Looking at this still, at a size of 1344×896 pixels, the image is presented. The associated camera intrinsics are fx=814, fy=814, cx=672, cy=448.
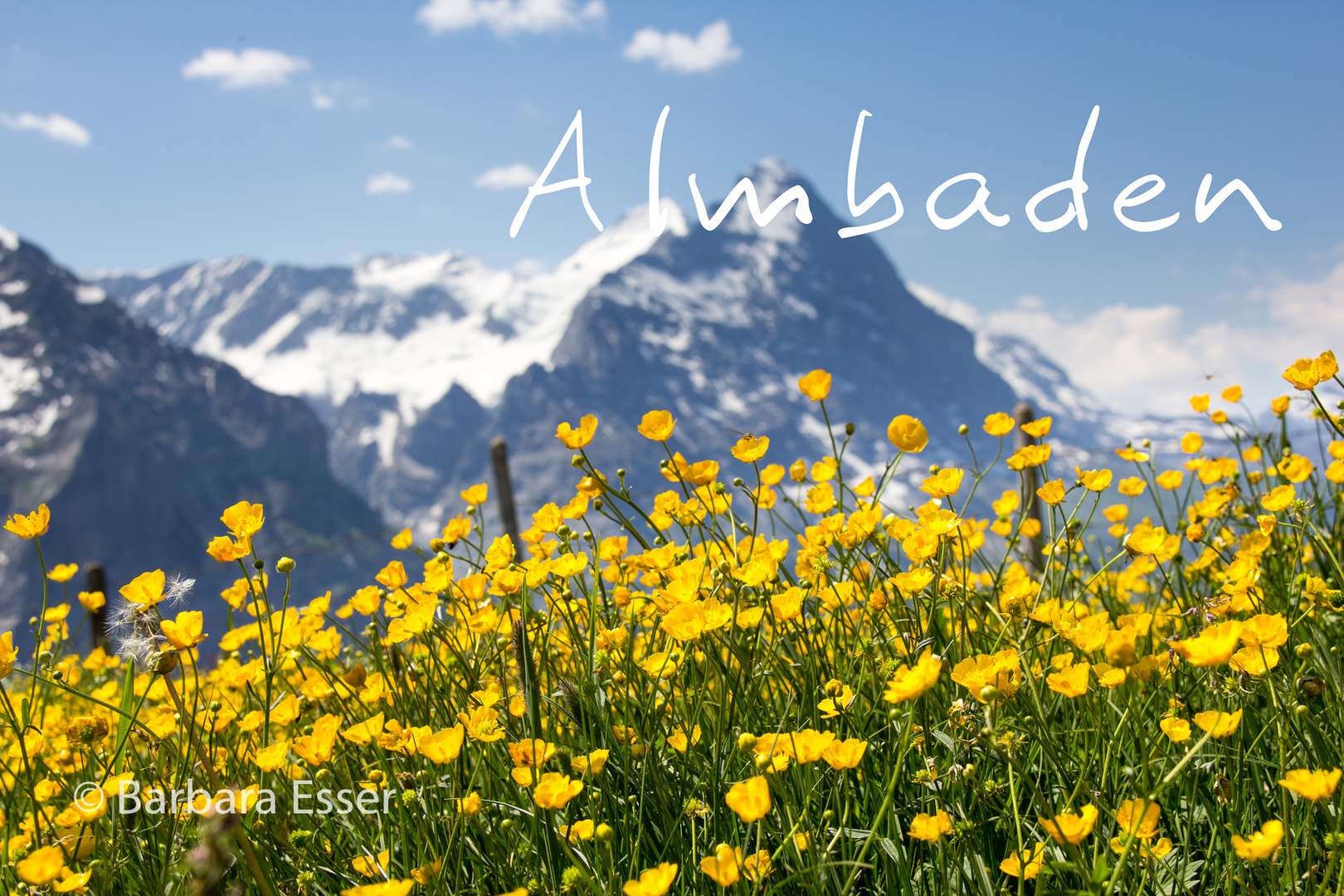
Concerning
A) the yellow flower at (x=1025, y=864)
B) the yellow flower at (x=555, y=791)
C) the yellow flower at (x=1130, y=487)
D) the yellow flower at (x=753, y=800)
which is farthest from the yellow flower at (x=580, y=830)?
the yellow flower at (x=1130, y=487)

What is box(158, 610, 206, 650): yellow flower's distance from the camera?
1.39m

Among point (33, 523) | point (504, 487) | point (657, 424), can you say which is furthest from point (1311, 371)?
point (504, 487)

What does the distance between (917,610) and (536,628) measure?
0.77 metres

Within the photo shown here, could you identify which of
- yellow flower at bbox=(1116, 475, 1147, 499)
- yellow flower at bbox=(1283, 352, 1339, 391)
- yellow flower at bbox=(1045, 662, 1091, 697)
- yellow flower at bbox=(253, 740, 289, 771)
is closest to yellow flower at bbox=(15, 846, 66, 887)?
yellow flower at bbox=(253, 740, 289, 771)

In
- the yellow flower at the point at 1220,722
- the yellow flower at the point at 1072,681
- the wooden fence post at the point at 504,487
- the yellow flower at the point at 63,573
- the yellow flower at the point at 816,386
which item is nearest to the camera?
the yellow flower at the point at 1220,722

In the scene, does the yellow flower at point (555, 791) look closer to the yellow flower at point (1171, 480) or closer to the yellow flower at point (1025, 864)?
the yellow flower at point (1025, 864)

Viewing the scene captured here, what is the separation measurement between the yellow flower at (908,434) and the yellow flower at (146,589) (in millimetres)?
1407

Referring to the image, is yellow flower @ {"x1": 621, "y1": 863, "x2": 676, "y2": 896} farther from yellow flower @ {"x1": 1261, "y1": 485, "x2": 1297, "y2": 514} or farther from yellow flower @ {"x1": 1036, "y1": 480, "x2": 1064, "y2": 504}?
yellow flower @ {"x1": 1261, "y1": 485, "x2": 1297, "y2": 514}

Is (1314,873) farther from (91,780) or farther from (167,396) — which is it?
(167,396)

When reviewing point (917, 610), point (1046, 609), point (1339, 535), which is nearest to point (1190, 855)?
point (1046, 609)

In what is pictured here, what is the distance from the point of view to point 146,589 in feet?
4.80

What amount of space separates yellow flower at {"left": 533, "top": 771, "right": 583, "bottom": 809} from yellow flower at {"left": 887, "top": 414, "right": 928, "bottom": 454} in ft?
3.05

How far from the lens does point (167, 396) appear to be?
154375 millimetres

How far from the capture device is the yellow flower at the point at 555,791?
108 cm
